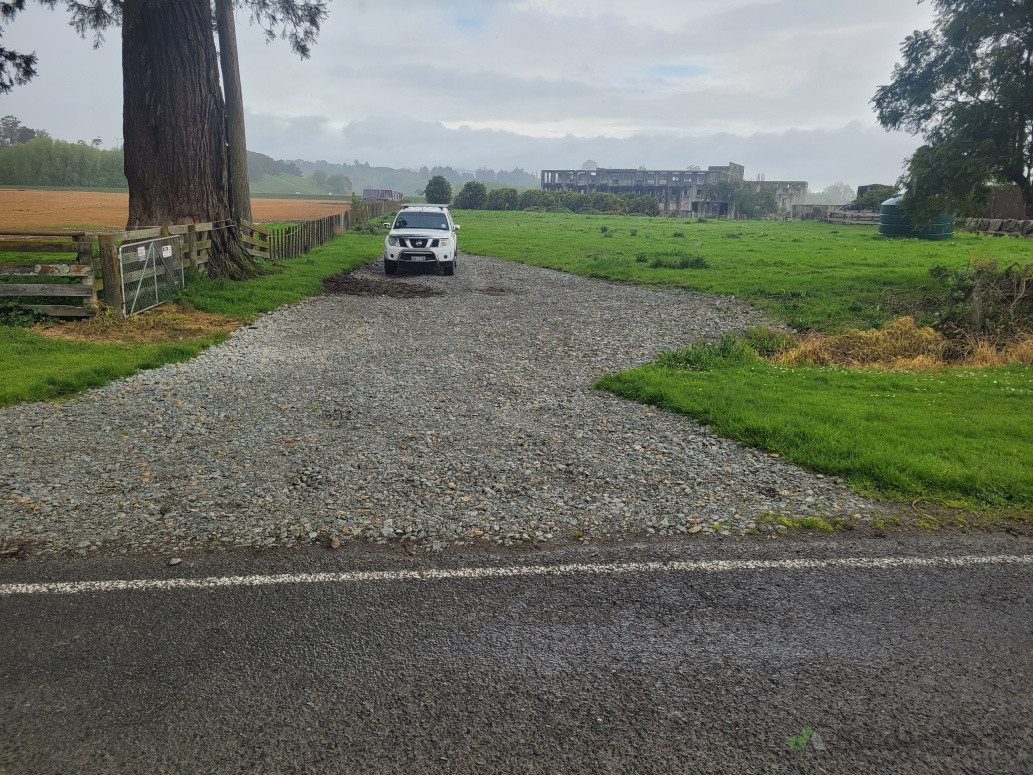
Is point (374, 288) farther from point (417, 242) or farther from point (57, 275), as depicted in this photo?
point (57, 275)

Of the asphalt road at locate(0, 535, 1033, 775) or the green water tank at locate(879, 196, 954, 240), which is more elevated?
the green water tank at locate(879, 196, 954, 240)

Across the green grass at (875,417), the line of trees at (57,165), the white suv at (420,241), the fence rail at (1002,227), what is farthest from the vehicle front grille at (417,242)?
the line of trees at (57,165)

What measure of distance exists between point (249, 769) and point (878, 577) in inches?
165

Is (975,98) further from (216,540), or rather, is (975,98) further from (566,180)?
(566,180)

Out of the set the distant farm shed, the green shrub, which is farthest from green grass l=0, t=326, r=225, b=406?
the distant farm shed

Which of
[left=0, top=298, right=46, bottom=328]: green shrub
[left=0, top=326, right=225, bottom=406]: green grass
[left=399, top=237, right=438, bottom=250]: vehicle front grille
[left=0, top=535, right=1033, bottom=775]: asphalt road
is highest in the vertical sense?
[left=399, top=237, right=438, bottom=250]: vehicle front grille

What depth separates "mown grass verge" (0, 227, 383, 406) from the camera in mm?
8797

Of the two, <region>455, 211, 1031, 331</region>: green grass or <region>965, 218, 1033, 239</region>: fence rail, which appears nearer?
<region>455, 211, 1031, 331</region>: green grass

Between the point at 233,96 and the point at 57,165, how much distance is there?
109678 millimetres

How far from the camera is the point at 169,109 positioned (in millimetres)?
15859

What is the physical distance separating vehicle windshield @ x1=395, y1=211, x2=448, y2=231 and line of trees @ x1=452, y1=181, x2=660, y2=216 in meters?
62.9

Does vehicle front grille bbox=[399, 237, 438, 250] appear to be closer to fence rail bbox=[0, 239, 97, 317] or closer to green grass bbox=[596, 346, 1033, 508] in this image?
fence rail bbox=[0, 239, 97, 317]

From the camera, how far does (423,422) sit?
26.9 feet

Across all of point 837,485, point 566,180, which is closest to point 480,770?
point 837,485
